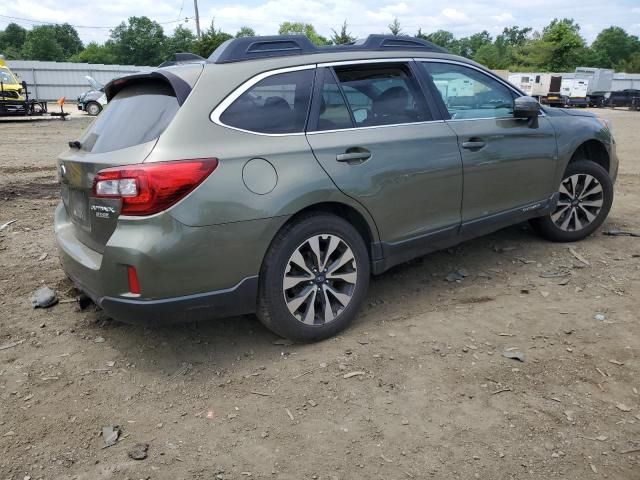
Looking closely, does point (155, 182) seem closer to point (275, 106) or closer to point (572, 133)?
point (275, 106)

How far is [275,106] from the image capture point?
337 centimetres

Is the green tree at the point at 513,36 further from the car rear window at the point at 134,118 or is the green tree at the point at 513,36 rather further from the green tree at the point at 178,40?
the car rear window at the point at 134,118

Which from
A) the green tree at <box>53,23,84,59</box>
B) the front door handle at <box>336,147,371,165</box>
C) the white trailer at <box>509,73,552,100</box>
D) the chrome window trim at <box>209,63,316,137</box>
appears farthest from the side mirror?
the green tree at <box>53,23,84,59</box>

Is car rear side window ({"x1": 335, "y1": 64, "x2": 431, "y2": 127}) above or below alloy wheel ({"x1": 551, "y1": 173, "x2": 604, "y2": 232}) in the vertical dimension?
above

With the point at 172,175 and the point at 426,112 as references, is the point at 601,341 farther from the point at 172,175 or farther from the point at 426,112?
the point at 172,175

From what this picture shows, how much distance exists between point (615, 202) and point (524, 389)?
4.83m

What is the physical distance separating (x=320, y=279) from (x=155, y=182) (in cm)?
115

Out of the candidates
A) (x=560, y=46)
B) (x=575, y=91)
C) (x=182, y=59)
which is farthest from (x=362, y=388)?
(x=560, y=46)

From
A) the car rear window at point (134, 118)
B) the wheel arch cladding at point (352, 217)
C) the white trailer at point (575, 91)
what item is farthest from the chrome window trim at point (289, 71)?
the white trailer at point (575, 91)

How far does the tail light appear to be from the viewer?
2.89m

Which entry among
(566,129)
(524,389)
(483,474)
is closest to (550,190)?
(566,129)

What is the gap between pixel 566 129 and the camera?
4.92 metres

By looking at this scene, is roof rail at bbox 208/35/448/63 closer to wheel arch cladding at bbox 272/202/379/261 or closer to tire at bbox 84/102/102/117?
wheel arch cladding at bbox 272/202/379/261

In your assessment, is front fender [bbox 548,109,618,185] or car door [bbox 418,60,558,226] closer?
A: car door [bbox 418,60,558,226]
